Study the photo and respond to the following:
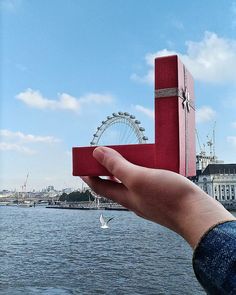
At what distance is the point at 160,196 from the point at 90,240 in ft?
117

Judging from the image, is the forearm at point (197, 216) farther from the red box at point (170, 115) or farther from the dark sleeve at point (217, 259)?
the red box at point (170, 115)

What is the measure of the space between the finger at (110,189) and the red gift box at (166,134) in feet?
0.12

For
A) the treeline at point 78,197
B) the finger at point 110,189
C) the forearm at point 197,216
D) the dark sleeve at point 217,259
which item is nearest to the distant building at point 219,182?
the treeline at point 78,197

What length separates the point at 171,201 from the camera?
1.03 metres

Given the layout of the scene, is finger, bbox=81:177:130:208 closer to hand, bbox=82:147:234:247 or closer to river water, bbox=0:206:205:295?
hand, bbox=82:147:234:247

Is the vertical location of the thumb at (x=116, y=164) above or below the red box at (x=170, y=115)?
below

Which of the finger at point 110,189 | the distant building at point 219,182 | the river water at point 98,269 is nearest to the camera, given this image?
the finger at point 110,189

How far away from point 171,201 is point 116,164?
0.36 m

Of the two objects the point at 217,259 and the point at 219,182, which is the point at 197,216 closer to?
the point at 217,259

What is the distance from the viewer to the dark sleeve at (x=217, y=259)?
0.75m

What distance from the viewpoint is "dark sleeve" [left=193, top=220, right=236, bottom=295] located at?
75 cm

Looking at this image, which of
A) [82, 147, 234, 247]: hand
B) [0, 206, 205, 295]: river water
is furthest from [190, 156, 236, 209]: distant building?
[82, 147, 234, 247]: hand

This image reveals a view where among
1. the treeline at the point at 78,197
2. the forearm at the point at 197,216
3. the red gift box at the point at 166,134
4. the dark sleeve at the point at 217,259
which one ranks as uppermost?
the red gift box at the point at 166,134

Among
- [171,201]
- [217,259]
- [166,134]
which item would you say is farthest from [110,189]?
[217,259]
